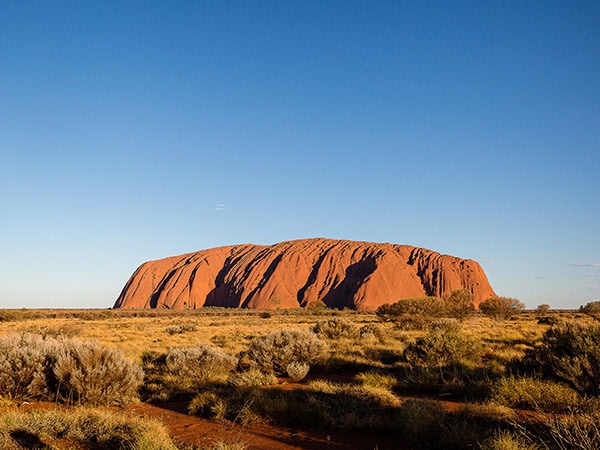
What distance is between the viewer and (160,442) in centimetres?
468

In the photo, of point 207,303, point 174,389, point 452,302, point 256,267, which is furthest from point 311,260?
point 174,389

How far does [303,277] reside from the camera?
84.1 metres

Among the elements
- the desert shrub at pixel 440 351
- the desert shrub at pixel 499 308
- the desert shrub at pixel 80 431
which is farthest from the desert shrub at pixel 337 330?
the desert shrub at pixel 499 308

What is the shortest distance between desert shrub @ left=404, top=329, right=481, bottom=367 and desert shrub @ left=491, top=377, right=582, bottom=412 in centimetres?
341

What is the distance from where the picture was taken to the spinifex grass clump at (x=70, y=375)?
7773 mm

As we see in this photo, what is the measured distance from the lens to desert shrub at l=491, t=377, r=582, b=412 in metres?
6.38

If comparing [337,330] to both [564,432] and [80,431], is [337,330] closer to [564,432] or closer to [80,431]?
[80,431]

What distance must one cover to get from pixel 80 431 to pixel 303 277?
78961 millimetres

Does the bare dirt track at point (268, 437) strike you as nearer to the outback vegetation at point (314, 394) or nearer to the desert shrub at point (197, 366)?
the outback vegetation at point (314, 394)

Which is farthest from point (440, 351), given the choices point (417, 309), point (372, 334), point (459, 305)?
point (459, 305)

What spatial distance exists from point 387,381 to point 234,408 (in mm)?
3344

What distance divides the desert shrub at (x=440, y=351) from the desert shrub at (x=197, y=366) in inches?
186

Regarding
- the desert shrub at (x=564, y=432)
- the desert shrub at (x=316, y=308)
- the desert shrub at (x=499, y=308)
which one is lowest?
the desert shrub at (x=316, y=308)

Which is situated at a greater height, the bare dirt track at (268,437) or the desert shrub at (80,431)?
the desert shrub at (80,431)
